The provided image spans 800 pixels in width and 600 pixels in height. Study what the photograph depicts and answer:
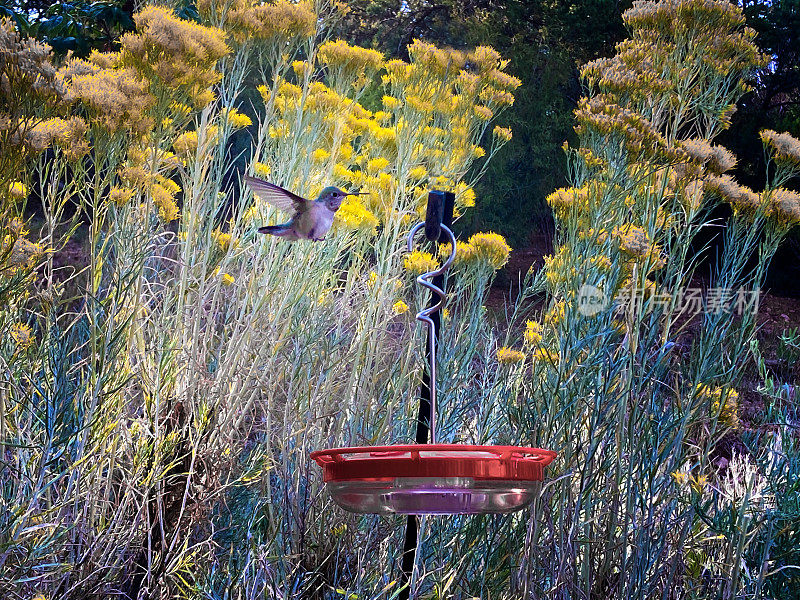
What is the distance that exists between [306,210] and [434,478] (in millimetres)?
1366

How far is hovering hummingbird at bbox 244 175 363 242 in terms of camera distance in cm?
228

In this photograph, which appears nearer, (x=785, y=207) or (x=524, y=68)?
(x=785, y=207)

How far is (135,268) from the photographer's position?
7.48 feet

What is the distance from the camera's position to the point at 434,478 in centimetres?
108

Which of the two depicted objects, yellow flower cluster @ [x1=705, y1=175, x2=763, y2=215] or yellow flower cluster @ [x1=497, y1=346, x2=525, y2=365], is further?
yellow flower cluster @ [x1=497, y1=346, x2=525, y2=365]

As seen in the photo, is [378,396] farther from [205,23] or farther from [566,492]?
[205,23]

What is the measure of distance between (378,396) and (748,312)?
4.32 feet

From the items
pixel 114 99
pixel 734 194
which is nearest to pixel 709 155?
pixel 734 194

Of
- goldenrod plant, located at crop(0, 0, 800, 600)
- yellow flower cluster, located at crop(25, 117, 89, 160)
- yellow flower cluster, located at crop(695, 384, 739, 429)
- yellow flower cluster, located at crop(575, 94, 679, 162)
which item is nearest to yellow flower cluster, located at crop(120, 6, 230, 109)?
goldenrod plant, located at crop(0, 0, 800, 600)

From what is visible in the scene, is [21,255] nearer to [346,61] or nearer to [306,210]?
[306,210]

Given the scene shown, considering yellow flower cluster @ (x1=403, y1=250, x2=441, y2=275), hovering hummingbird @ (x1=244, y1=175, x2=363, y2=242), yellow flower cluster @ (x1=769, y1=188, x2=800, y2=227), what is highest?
yellow flower cluster @ (x1=769, y1=188, x2=800, y2=227)

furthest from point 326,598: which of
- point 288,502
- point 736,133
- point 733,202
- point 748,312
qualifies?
point 736,133

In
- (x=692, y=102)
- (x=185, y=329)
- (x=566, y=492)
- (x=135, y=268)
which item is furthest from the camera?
(x=692, y=102)

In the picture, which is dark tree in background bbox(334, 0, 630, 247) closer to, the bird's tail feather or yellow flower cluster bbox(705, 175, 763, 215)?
yellow flower cluster bbox(705, 175, 763, 215)
